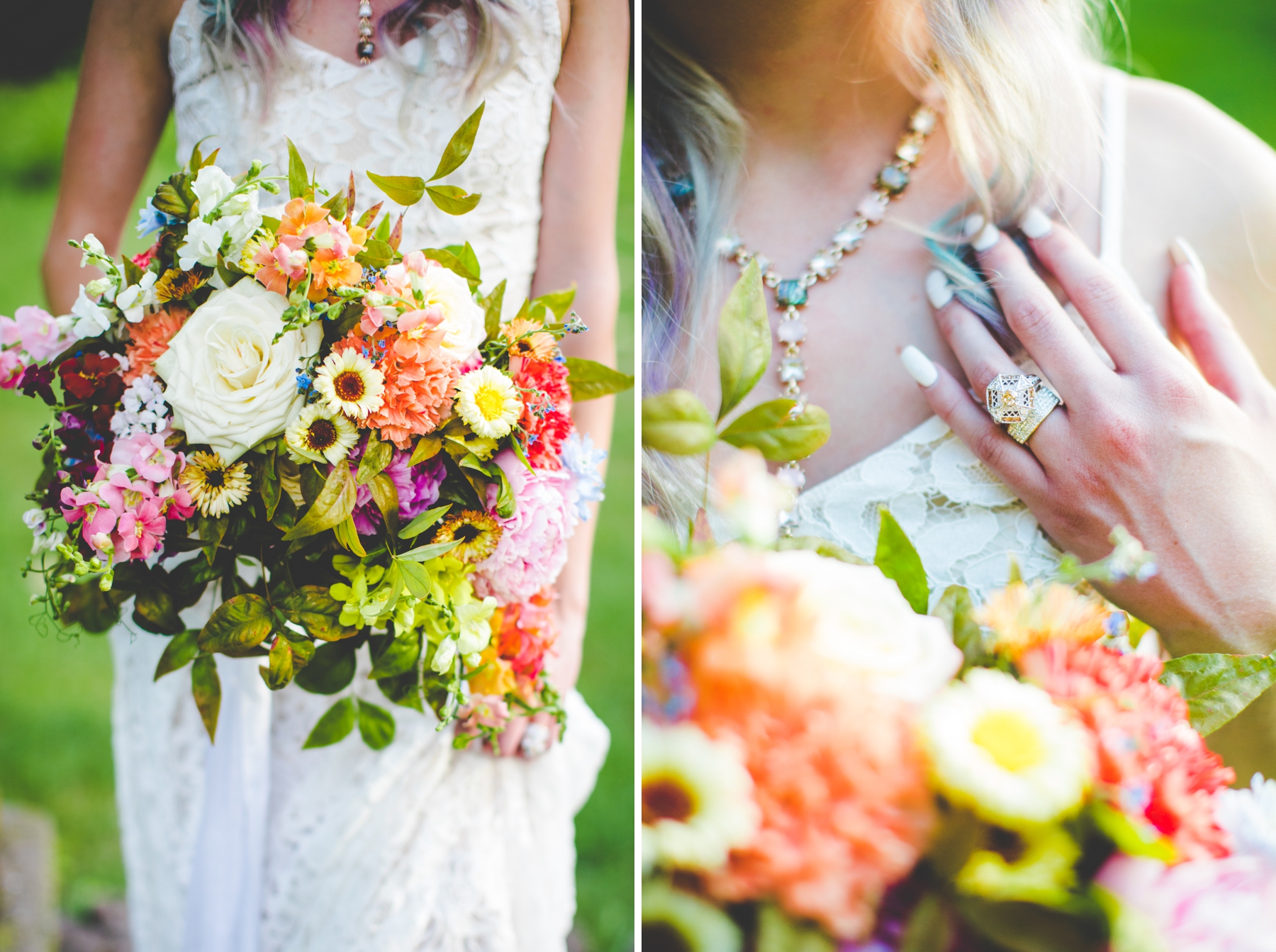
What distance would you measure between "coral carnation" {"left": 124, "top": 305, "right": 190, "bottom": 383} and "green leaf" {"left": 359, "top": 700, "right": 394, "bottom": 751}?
40 cm

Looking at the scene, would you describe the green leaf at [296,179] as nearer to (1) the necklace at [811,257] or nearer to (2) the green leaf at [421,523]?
(2) the green leaf at [421,523]

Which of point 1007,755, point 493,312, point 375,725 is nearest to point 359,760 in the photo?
point 375,725

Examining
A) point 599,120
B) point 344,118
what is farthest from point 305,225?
point 599,120

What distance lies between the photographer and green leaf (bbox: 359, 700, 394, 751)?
844 millimetres

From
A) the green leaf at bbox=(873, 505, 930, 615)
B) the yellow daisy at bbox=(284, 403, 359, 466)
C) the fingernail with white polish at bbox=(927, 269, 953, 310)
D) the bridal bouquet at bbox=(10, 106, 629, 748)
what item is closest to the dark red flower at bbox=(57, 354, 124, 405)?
the bridal bouquet at bbox=(10, 106, 629, 748)

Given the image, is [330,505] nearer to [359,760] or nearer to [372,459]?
[372,459]

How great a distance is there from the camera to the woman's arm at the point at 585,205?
0.95 metres

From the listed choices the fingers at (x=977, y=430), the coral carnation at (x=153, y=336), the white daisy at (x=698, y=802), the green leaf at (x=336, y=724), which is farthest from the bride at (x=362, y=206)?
the white daisy at (x=698, y=802)

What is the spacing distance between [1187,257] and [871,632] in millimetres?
759

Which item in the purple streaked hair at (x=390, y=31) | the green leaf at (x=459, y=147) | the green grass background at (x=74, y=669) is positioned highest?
the purple streaked hair at (x=390, y=31)

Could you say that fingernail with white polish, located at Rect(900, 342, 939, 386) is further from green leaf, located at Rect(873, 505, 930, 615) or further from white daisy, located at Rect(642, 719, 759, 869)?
white daisy, located at Rect(642, 719, 759, 869)

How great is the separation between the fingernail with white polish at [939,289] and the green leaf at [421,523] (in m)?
0.54

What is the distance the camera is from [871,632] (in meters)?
0.36

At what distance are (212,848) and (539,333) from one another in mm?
748
